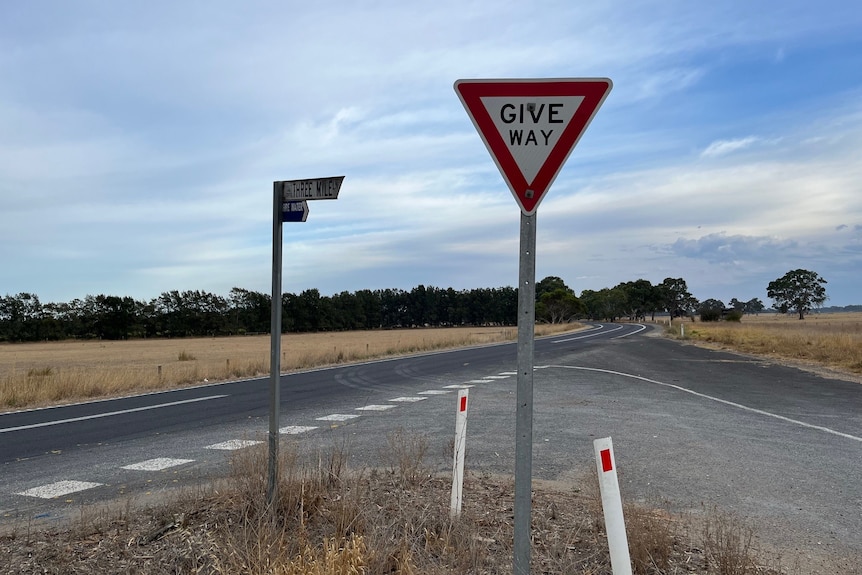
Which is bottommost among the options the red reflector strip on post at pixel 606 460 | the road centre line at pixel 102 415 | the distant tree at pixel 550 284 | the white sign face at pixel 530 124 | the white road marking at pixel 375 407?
the road centre line at pixel 102 415

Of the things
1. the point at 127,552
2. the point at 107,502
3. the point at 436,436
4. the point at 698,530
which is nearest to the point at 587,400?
the point at 436,436

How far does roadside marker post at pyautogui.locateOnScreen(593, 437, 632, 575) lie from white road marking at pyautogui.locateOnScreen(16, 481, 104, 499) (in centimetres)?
540

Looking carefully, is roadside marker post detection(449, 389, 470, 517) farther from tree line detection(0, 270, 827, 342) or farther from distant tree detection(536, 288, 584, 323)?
distant tree detection(536, 288, 584, 323)

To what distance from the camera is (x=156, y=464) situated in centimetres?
761

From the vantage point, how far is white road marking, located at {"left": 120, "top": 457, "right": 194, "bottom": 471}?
740 centimetres

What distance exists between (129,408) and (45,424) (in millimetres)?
2027

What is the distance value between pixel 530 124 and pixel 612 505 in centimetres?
194

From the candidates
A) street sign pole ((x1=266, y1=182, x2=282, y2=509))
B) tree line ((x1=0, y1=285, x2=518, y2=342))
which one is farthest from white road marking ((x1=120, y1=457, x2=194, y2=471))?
tree line ((x1=0, y1=285, x2=518, y2=342))

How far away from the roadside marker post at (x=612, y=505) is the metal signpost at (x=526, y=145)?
0.37 m

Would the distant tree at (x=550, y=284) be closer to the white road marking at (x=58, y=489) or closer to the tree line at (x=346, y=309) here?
the tree line at (x=346, y=309)

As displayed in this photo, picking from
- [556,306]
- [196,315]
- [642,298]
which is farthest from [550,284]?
[196,315]

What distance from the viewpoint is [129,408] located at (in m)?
13.0

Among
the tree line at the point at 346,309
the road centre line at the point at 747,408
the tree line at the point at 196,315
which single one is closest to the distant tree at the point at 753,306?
the tree line at the point at 346,309

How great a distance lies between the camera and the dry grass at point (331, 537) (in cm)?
368
